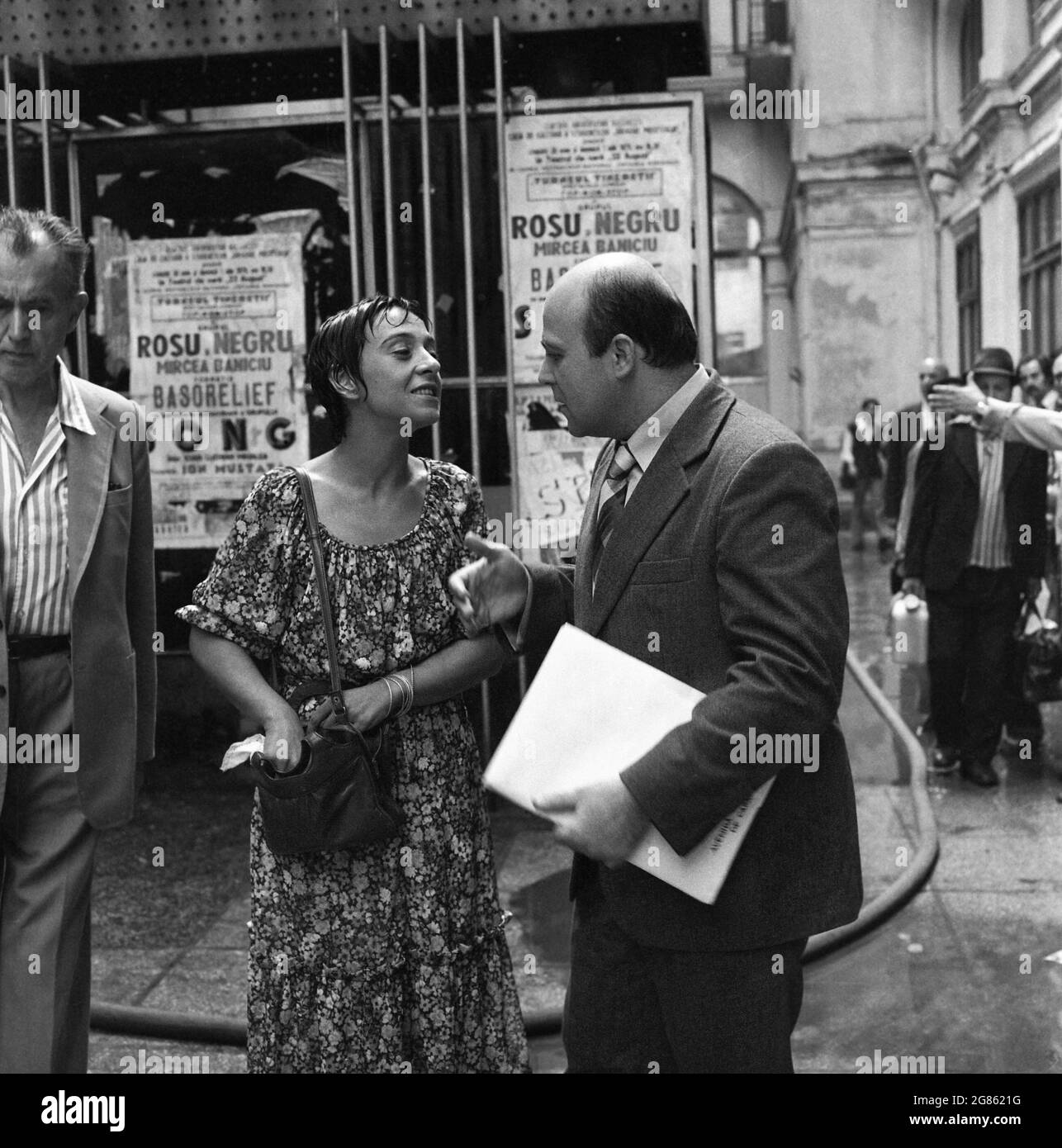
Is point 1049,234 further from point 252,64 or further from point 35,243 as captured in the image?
point 35,243

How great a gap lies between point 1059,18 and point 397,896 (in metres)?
14.2

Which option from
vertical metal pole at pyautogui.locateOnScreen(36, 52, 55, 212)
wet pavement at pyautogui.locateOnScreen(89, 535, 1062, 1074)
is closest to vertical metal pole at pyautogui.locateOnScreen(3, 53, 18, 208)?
vertical metal pole at pyautogui.locateOnScreen(36, 52, 55, 212)

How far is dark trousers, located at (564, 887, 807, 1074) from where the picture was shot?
2473 mm

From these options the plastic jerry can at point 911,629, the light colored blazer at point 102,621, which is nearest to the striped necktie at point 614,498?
the light colored blazer at point 102,621

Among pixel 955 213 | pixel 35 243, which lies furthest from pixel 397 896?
pixel 955 213

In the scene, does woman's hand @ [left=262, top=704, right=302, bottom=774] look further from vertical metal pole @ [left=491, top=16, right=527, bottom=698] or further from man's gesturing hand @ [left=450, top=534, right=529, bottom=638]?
vertical metal pole @ [left=491, top=16, right=527, bottom=698]

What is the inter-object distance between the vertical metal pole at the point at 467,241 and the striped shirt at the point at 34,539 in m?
3.38

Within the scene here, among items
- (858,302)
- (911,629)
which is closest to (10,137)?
(911,629)

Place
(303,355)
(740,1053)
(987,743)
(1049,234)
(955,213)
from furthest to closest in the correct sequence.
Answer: (955,213), (1049,234), (987,743), (303,355), (740,1053)

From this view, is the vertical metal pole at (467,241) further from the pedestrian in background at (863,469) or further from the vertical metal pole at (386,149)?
the pedestrian in background at (863,469)

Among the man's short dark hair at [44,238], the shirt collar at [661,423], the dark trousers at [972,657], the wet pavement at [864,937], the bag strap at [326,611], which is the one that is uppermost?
the man's short dark hair at [44,238]

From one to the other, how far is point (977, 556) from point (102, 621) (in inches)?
207

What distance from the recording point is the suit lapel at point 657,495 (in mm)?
2449

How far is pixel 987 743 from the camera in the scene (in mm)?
7309
